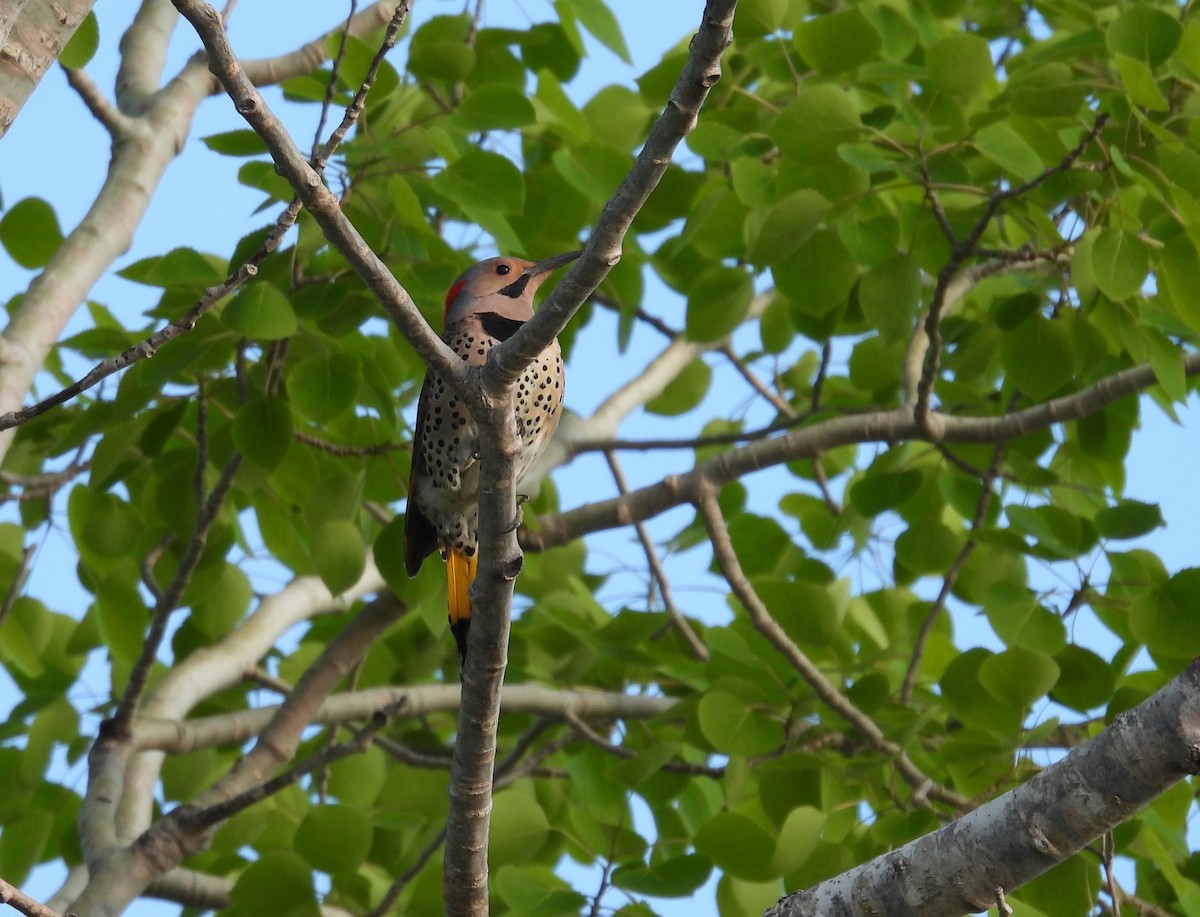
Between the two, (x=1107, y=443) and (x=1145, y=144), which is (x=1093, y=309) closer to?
(x=1145, y=144)

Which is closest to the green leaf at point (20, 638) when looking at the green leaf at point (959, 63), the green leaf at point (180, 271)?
the green leaf at point (180, 271)

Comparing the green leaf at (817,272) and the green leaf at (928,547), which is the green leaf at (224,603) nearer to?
the green leaf at (817,272)

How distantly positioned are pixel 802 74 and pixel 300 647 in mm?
3486

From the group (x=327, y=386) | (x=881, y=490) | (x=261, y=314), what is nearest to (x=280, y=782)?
(x=327, y=386)

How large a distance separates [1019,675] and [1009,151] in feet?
4.80

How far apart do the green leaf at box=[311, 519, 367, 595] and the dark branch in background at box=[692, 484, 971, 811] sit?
120 cm

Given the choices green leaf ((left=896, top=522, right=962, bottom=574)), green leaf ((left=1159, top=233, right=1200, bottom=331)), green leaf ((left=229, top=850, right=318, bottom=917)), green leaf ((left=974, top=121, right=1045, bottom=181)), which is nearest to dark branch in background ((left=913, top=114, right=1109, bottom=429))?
green leaf ((left=974, top=121, right=1045, bottom=181))

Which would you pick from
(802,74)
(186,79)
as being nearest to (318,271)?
(186,79)

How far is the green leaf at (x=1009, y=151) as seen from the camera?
392 cm

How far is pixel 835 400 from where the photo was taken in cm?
656

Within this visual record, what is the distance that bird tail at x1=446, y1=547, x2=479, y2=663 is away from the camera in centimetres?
452

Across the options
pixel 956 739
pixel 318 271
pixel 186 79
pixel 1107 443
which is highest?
pixel 186 79

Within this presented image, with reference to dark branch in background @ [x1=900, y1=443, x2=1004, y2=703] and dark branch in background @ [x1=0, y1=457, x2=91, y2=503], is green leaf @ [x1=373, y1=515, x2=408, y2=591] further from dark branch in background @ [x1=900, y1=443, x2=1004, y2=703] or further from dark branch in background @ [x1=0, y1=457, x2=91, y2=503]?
dark branch in background @ [x1=900, y1=443, x2=1004, y2=703]

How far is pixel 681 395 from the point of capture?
6.42 metres
